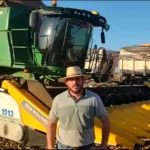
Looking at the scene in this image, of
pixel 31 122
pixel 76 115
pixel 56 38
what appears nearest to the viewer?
pixel 76 115

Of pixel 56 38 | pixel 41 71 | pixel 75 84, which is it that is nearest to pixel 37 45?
pixel 56 38

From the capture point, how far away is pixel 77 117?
296cm

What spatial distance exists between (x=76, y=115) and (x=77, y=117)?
2 cm

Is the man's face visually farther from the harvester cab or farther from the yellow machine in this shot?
the harvester cab

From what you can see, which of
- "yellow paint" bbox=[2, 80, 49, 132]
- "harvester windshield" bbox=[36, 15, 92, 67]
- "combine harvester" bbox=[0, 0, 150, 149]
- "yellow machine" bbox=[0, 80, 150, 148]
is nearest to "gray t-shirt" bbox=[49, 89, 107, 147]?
"yellow machine" bbox=[0, 80, 150, 148]

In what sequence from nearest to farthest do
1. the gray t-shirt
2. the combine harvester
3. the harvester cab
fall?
the gray t-shirt
the combine harvester
the harvester cab

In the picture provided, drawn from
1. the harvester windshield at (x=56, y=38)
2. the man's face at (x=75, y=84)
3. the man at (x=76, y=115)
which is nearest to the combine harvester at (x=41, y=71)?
the harvester windshield at (x=56, y=38)

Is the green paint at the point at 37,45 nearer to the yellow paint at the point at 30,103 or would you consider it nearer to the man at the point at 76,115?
the yellow paint at the point at 30,103

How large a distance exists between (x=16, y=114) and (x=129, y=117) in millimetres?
1844

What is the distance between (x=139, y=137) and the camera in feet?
14.5

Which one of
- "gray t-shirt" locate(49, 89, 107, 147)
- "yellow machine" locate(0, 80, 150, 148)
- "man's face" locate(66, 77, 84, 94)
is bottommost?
"yellow machine" locate(0, 80, 150, 148)

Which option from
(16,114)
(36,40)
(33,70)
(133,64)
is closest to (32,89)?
(16,114)

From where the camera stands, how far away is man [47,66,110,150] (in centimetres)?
297

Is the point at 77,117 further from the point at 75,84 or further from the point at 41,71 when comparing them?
the point at 41,71
